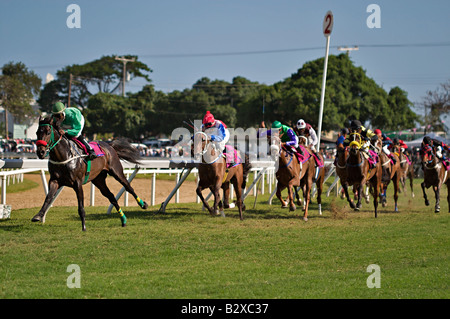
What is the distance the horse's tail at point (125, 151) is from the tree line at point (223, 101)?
27082 mm

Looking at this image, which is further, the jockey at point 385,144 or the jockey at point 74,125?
the jockey at point 385,144

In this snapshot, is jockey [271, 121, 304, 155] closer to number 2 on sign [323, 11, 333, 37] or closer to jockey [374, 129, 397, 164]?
jockey [374, 129, 397, 164]

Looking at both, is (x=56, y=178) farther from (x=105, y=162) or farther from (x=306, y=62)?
(x=306, y=62)

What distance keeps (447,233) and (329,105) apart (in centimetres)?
3491

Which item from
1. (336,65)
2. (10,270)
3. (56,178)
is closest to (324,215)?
(56,178)

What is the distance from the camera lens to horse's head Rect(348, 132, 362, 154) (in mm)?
13250

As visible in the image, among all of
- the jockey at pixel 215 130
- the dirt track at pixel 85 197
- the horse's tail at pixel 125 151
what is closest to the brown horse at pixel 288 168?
the jockey at pixel 215 130

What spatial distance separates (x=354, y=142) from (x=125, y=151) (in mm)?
5520

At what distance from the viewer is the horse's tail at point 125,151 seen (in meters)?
11.2

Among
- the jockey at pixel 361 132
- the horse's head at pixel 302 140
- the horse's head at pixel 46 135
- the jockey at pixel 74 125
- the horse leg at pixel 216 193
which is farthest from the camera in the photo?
the horse's head at pixel 302 140

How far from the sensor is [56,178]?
9.31 metres

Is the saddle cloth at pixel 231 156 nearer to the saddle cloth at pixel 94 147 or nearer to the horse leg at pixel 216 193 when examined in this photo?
the horse leg at pixel 216 193

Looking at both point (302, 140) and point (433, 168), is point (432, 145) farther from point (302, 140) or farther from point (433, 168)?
point (302, 140)

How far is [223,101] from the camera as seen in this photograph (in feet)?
227
